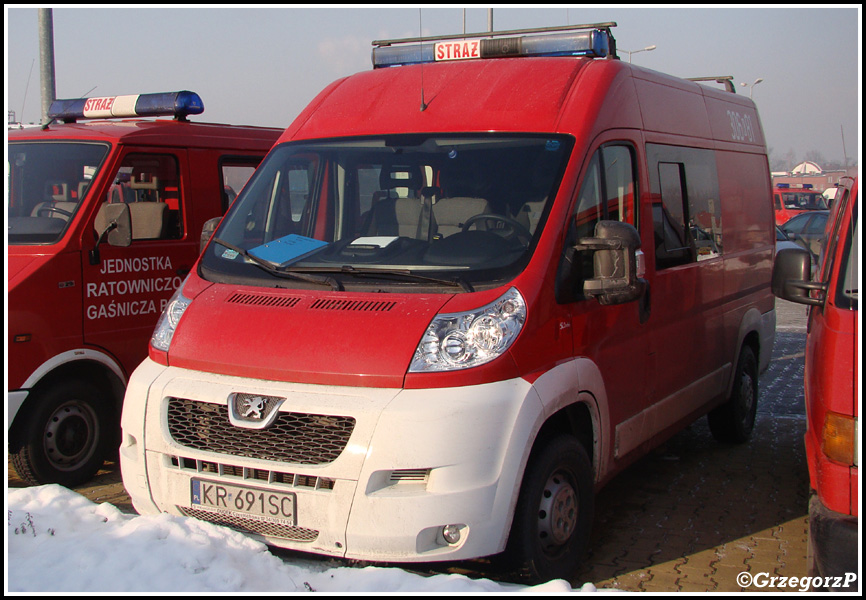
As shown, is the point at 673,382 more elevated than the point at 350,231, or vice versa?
the point at 350,231

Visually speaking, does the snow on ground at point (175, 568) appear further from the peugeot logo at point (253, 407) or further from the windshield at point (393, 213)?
the windshield at point (393, 213)

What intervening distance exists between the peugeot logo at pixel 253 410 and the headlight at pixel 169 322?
1.96 ft

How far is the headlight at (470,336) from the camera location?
3779 millimetres

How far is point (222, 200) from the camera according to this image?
22.4 ft

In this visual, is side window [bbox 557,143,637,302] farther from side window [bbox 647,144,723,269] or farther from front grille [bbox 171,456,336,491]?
front grille [bbox 171,456,336,491]

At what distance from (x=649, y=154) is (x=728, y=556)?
2.31 meters

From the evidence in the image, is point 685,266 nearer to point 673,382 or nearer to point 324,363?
point 673,382

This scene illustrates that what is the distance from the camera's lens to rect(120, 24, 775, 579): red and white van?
3.70m

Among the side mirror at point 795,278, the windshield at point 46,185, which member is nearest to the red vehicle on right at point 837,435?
the side mirror at point 795,278

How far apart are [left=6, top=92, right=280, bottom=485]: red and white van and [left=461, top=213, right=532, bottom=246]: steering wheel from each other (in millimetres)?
2510

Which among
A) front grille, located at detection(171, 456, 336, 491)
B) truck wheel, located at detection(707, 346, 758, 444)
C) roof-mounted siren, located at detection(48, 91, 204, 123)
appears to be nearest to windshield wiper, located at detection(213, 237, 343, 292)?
front grille, located at detection(171, 456, 336, 491)

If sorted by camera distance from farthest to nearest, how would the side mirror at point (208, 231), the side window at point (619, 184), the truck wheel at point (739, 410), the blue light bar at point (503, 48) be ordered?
the truck wheel at point (739, 410) < the blue light bar at point (503, 48) < the side mirror at point (208, 231) < the side window at point (619, 184)

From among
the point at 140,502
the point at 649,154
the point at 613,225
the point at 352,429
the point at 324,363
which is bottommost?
the point at 140,502

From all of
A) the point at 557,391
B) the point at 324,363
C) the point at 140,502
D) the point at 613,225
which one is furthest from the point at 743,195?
the point at 140,502
